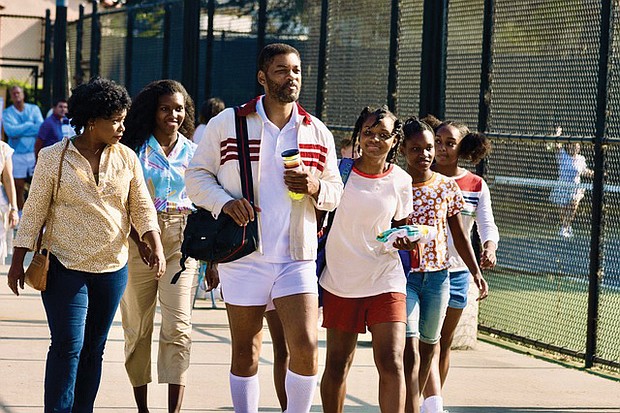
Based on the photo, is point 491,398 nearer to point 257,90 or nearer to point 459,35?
point 459,35

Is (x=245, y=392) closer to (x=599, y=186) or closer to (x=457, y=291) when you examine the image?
(x=457, y=291)

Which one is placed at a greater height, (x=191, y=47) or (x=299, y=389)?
Result: (x=191, y=47)

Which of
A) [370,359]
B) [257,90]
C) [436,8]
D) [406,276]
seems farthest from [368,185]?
[257,90]

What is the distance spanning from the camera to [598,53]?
9070 mm

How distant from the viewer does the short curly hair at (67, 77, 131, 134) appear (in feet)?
20.0

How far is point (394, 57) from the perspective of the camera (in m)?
11.2

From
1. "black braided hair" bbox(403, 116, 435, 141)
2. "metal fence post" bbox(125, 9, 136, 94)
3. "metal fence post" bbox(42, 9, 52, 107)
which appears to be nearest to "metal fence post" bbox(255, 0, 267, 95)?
"metal fence post" bbox(125, 9, 136, 94)

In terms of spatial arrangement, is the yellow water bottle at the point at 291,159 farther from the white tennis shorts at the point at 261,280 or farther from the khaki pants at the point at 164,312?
the khaki pants at the point at 164,312

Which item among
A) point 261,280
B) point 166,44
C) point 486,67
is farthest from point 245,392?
point 166,44

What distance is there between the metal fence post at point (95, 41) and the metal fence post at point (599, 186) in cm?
1279

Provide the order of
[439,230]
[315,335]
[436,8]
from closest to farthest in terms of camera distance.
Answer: [315,335] → [439,230] → [436,8]

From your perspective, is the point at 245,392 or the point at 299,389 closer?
the point at 299,389

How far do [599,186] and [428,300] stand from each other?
2.79 meters

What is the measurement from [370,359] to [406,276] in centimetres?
287
